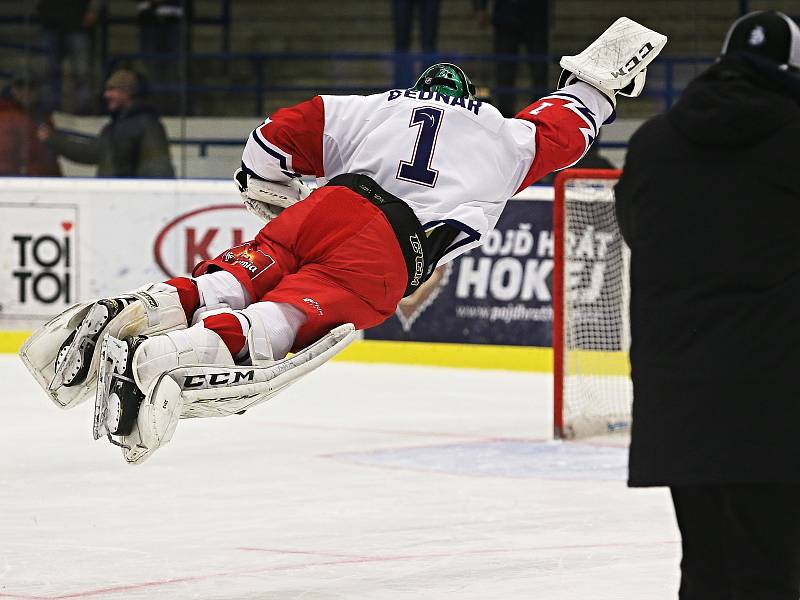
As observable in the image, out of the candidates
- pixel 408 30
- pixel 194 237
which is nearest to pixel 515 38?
pixel 408 30

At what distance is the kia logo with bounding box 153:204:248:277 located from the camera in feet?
29.2

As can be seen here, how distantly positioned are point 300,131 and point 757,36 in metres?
1.84

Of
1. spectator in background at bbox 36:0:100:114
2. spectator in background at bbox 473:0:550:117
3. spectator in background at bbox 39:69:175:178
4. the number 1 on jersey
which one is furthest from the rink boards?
the number 1 on jersey

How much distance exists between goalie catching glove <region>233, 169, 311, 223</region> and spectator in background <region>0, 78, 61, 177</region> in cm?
527

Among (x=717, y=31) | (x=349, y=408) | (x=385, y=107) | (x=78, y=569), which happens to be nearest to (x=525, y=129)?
(x=385, y=107)

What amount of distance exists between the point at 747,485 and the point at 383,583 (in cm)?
157

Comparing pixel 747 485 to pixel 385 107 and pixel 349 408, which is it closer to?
pixel 385 107

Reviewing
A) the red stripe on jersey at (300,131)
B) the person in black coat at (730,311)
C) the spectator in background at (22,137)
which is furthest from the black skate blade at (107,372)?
the spectator in background at (22,137)

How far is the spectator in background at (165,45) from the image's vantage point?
30.7 ft

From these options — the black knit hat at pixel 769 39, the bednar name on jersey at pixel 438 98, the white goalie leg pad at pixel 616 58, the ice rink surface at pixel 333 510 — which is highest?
the black knit hat at pixel 769 39

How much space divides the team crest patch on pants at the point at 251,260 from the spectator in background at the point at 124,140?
17.9 feet

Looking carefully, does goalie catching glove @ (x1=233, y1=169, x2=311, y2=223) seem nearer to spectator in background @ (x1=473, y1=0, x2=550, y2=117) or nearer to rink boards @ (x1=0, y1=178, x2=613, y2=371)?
rink boards @ (x1=0, y1=178, x2=613, y2=371)

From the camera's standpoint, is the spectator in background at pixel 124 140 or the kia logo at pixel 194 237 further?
the spectator in background at pixel 124 140

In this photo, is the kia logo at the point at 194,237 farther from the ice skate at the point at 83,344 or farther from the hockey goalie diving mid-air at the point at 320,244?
the ice skate at the point at 83,344
